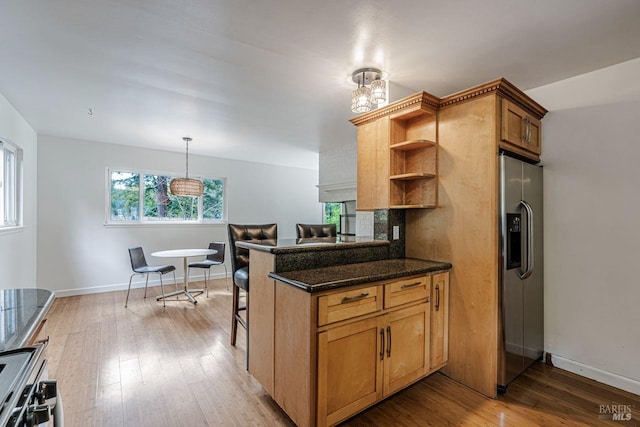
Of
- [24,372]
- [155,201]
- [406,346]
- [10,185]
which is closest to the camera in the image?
[24,372]

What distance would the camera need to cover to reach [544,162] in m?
2.66

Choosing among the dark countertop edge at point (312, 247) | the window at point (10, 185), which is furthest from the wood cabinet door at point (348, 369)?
the window at point (10, 185)

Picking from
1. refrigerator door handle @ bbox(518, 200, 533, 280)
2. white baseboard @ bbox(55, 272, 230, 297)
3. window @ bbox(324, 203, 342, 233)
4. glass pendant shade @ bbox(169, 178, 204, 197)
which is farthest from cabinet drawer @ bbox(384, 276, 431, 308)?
white baseboard @ bbox(55, 272, 230, 297)

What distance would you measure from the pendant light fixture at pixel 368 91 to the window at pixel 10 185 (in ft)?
11.9

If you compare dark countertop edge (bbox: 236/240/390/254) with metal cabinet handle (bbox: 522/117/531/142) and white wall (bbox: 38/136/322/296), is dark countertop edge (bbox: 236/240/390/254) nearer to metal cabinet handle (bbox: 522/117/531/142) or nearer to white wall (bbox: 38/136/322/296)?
metal cabinet handle (bbox: 522/117/531/142)

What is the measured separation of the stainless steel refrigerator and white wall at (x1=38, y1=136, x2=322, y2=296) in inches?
197

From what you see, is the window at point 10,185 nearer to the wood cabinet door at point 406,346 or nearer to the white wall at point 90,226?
the white wall at point 90,226

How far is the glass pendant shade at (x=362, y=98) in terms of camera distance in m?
2.33

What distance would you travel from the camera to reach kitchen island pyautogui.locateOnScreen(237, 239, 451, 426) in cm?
164

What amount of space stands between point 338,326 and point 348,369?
27 centimetres

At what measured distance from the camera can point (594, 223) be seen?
2.38 metres

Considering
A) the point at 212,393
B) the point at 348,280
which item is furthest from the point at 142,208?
the point at 348,280

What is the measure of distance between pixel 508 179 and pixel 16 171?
5242mm

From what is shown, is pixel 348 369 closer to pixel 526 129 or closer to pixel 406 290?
pixel 406 290
